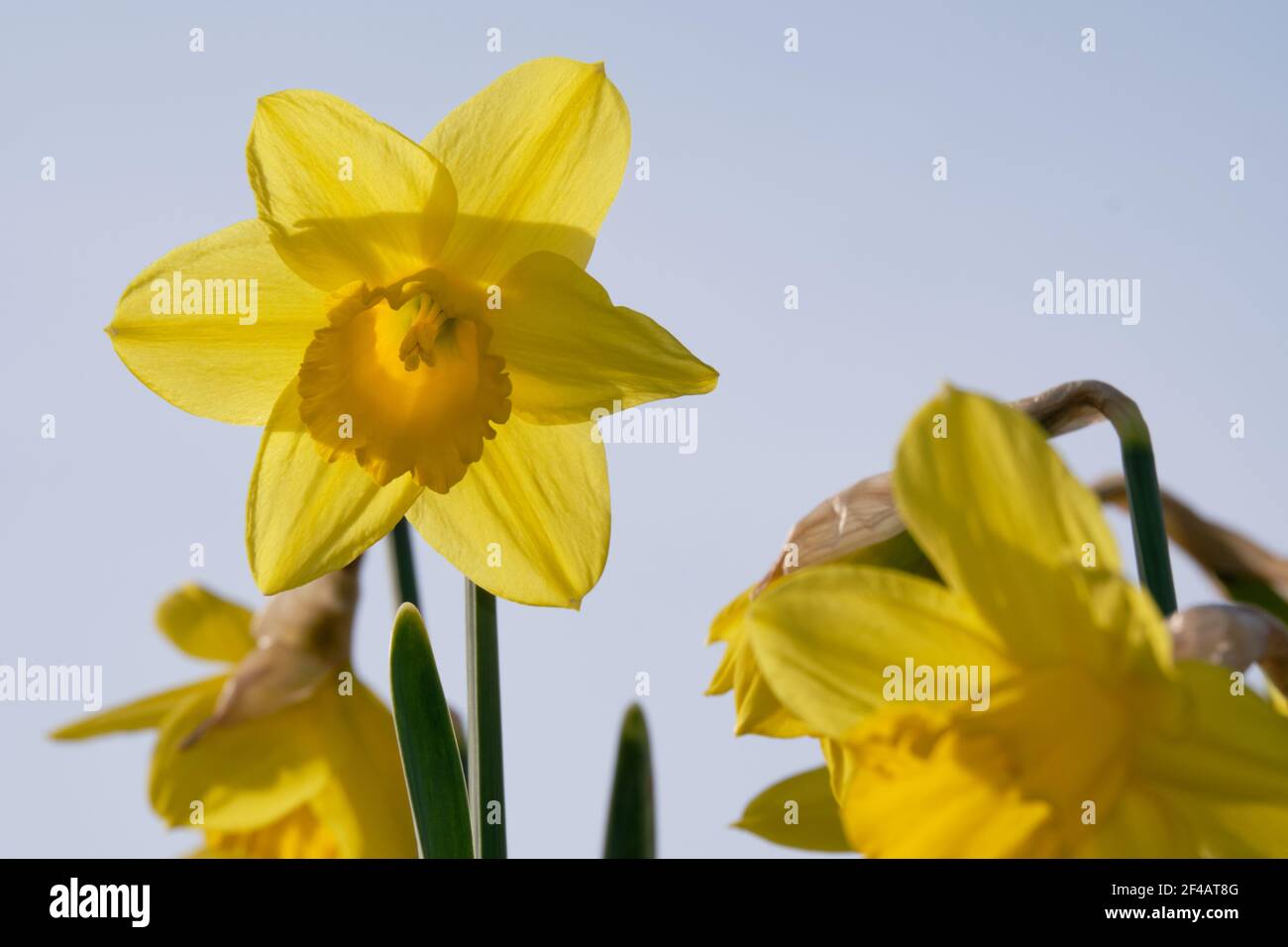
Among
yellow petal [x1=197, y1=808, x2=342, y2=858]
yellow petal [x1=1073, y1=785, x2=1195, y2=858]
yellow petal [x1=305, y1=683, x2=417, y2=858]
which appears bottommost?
yellow petal [x1=197, y1=808, x2=342, y2=858]

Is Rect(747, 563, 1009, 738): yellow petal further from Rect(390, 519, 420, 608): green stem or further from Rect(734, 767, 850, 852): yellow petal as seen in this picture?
Rect(390, 519, 420, 608): green stem

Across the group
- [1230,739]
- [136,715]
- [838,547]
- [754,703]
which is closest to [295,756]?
[136,715]

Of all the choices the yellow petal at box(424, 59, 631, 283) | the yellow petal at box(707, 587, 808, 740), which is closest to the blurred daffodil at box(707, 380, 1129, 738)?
the yellow petal at box(707, 587, 808, 740)

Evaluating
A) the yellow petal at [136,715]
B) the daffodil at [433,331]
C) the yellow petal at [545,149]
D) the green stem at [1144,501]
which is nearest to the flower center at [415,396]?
the daffodil at [433,331]

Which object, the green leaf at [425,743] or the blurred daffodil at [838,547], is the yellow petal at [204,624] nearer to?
the green leaf at [425,743]

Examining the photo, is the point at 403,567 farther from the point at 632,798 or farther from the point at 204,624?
the point at 204,624
